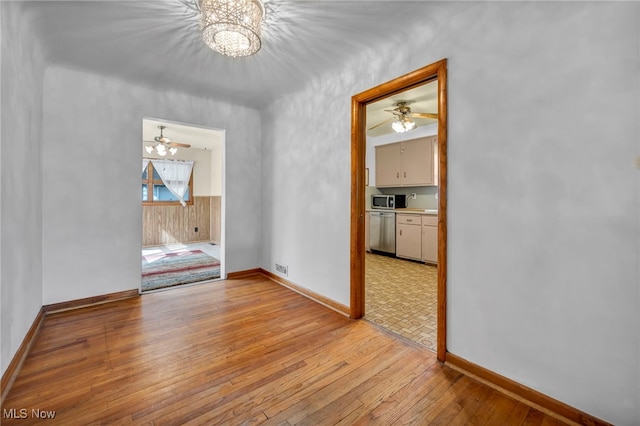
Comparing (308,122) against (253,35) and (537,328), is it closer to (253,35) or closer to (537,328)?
(253,35)

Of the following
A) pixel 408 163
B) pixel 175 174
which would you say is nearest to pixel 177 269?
pixel 175 174

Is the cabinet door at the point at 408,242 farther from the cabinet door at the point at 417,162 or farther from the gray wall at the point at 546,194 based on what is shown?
the gray wall at the point at 546,194

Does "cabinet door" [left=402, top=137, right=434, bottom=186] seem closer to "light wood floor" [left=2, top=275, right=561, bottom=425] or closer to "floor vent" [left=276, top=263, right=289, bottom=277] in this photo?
"floor vent" [left=276, top=263, right=289, bottom=277]

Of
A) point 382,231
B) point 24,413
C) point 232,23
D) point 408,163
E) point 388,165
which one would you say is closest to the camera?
point 24,413

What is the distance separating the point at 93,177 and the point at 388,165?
16.4 ft

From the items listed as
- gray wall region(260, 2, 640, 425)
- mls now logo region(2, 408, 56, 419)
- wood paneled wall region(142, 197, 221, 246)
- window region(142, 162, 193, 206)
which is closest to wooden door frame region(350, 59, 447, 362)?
gray wall region(260, 2, 640, 425)

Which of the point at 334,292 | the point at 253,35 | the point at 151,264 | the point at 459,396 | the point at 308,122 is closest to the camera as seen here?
the point at 459,396

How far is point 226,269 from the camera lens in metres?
4.00

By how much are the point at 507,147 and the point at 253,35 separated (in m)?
1.77

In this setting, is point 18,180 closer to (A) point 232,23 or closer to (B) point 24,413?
(B) point 24,413

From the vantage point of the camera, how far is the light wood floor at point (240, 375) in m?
1.52

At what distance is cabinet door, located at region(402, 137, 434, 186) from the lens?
5470 mm

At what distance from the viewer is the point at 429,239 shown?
16.5ft

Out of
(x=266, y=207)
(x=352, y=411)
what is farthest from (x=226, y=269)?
(x=352, y=411)
